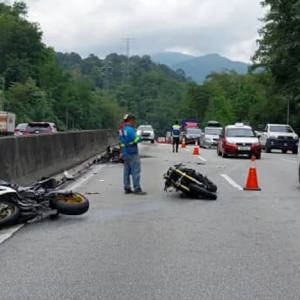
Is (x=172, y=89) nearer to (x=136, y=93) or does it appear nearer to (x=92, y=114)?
(x=136, y=93)

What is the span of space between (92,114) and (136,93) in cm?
3552

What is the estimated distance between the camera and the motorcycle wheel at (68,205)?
405 inches

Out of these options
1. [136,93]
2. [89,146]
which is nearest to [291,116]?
[89,146]

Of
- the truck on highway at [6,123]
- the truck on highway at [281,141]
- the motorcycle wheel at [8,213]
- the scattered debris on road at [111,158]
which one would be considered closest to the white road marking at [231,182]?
the scattered debris on road at [111,158]

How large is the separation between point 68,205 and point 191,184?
361 cm

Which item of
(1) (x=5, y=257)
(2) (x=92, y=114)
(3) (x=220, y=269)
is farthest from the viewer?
(2) (x=92, y=114)

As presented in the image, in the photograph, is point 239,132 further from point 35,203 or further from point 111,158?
point 35,203

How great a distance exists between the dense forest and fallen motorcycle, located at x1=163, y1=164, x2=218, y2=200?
26992 millimetres

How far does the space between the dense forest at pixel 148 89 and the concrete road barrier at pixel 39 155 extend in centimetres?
2078

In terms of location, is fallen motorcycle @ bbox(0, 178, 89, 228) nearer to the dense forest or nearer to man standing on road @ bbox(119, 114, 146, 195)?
man standing on road @ bbox(119, 114, 146, 195)

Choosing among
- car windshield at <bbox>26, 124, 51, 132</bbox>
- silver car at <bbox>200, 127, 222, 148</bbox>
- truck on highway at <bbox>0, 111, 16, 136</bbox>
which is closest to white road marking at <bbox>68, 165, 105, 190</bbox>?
car windshield at <bbox>26, 124, 51, 132</bbox>

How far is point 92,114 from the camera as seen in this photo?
141875mm

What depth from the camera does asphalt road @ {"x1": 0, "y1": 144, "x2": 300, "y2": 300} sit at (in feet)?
20.4

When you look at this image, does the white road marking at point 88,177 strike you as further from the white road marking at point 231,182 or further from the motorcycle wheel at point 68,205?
the motorcycle wheel at point 68,205
